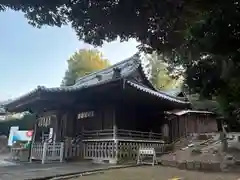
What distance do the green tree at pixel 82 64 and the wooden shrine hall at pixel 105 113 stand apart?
1807 cm

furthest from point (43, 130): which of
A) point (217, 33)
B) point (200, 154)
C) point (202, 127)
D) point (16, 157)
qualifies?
point (217, 33)

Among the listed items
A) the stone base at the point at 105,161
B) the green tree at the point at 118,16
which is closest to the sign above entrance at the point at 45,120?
the stone base at the point at 105,161

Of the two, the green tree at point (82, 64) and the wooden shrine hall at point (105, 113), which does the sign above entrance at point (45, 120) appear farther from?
the green tree at point (82, 64)

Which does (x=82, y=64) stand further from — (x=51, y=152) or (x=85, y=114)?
(x=51, y=152)

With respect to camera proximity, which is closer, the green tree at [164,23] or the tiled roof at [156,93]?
the green tree at [164,23]

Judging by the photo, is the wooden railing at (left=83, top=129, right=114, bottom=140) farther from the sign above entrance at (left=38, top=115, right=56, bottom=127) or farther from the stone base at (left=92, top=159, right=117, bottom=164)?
the sign above entrance at (left=38, top=115, right=56, bottom=127)

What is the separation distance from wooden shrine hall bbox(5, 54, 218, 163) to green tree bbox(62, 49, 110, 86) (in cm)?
1807

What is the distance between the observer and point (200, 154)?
10.3m

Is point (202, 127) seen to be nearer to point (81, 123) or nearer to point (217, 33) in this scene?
point (81, 123)

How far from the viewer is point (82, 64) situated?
35.1m

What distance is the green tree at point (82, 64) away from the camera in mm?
33875

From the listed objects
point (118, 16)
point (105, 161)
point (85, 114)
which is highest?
point (118, 16)

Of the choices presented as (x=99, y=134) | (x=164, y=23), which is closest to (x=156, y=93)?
(x=99, y=134)

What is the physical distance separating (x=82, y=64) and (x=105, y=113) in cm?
2248
